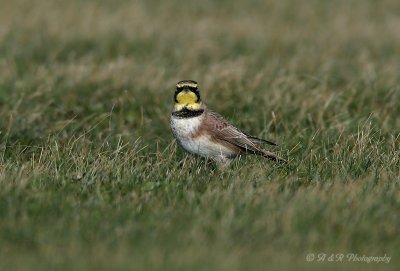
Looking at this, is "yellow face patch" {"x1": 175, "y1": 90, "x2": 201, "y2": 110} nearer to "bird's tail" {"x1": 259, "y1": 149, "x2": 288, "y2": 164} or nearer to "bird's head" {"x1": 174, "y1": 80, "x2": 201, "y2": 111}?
"bird's head" {"x1": 174, "y1": 80, "x2": 201, "y2": 111}

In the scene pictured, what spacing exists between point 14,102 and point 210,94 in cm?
251

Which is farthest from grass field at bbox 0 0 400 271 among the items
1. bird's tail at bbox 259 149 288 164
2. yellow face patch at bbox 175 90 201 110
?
yellow face patch at bbox 175 90 201 110

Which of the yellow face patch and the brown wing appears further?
the brown wing

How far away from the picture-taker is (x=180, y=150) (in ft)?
27.7

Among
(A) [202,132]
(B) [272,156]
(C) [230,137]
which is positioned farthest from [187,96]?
(B) [272,156]

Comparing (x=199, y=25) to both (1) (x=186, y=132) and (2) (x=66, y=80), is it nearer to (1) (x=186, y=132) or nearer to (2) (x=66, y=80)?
(2) (x=66, y=80)

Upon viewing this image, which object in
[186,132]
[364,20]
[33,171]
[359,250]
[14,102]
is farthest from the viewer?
[364,20]

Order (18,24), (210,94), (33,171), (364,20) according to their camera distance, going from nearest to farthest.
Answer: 1. (33,171)
2. (210,94)
3. (18,24)
4. (364,20)

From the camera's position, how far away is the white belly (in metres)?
7.55

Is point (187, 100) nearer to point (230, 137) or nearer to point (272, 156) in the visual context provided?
point (230, 137)

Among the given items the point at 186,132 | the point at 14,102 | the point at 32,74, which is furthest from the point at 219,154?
the point at 32,74

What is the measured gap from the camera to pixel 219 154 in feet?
25.5

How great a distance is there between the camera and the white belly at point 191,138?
7555 millimetres

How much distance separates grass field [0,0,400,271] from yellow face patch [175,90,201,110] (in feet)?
1.64
